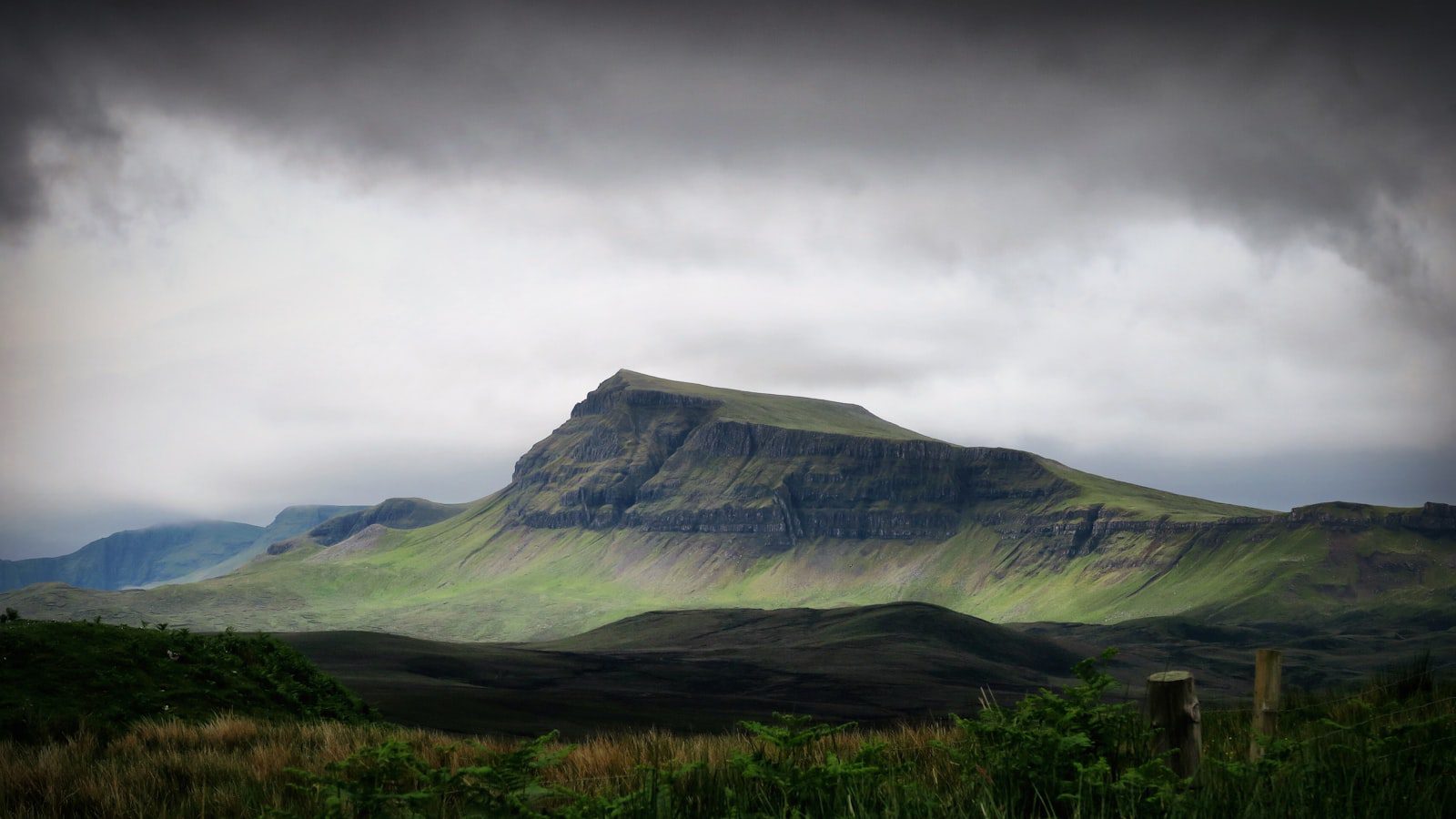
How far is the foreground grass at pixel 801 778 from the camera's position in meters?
7.67

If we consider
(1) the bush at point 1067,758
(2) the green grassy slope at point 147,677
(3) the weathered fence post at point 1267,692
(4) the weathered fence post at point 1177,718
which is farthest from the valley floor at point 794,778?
(2) the green grassy slope at point 147,677

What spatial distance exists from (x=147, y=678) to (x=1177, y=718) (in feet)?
65.8

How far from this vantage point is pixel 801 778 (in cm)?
818

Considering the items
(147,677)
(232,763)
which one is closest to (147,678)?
(147,677)

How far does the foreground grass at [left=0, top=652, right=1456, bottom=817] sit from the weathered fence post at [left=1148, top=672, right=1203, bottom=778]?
22cm

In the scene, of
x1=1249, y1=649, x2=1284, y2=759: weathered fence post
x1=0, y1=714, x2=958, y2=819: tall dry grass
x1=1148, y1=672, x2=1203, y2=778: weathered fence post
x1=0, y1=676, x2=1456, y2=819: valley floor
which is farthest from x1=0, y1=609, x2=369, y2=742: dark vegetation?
x1=1249, y1=649, x2=1284, y2=759: weathered fence post

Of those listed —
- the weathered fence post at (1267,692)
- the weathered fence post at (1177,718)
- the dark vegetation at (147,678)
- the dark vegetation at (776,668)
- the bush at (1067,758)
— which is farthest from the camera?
the dark vegetation at (776,668)

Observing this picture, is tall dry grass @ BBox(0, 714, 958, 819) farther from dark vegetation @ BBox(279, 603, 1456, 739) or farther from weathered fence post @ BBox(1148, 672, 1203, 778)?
dark vegetation @ BBox(279, 603, 1456, 739)

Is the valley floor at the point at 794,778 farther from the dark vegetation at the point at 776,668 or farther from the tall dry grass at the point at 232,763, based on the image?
the dark vegetation at the point at 776,668

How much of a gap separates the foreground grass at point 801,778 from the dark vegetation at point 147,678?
8099mm

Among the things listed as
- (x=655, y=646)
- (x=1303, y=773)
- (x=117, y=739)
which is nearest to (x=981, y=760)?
(x=1303, y=773)

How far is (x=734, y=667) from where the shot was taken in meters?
126

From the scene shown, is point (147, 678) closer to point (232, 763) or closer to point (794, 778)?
point (232, 763)

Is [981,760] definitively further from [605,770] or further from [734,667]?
[734,667]
